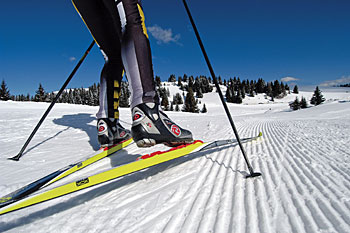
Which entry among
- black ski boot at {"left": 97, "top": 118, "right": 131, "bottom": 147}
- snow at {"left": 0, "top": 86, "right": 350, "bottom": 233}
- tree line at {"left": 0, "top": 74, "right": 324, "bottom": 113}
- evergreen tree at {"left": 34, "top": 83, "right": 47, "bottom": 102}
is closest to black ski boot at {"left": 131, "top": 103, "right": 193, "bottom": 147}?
snow at {"left": 0, "top": 86, "right": 350, "bottom": 233}

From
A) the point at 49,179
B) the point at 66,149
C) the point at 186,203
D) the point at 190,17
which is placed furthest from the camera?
the point at 66,149

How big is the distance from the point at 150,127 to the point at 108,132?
88 cm

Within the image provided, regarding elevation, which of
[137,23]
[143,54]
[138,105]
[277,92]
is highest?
[277,92]

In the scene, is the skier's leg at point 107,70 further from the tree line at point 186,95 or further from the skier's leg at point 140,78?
the tree line at point 186,95

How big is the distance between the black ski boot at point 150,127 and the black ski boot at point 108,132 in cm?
80

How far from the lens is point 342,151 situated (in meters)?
1.48

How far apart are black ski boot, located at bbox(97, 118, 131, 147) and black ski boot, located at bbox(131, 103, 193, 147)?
0.80 meters

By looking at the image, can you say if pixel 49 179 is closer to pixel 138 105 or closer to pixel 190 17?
pixel 138 105

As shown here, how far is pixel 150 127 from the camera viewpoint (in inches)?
A: 44.8

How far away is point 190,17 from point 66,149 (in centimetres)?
195

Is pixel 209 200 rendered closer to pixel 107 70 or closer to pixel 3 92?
pixel 107 70

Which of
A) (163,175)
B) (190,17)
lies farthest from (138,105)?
(190,17)

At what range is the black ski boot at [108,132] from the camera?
180 centimetres

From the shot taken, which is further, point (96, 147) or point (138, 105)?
point (96, 147)
